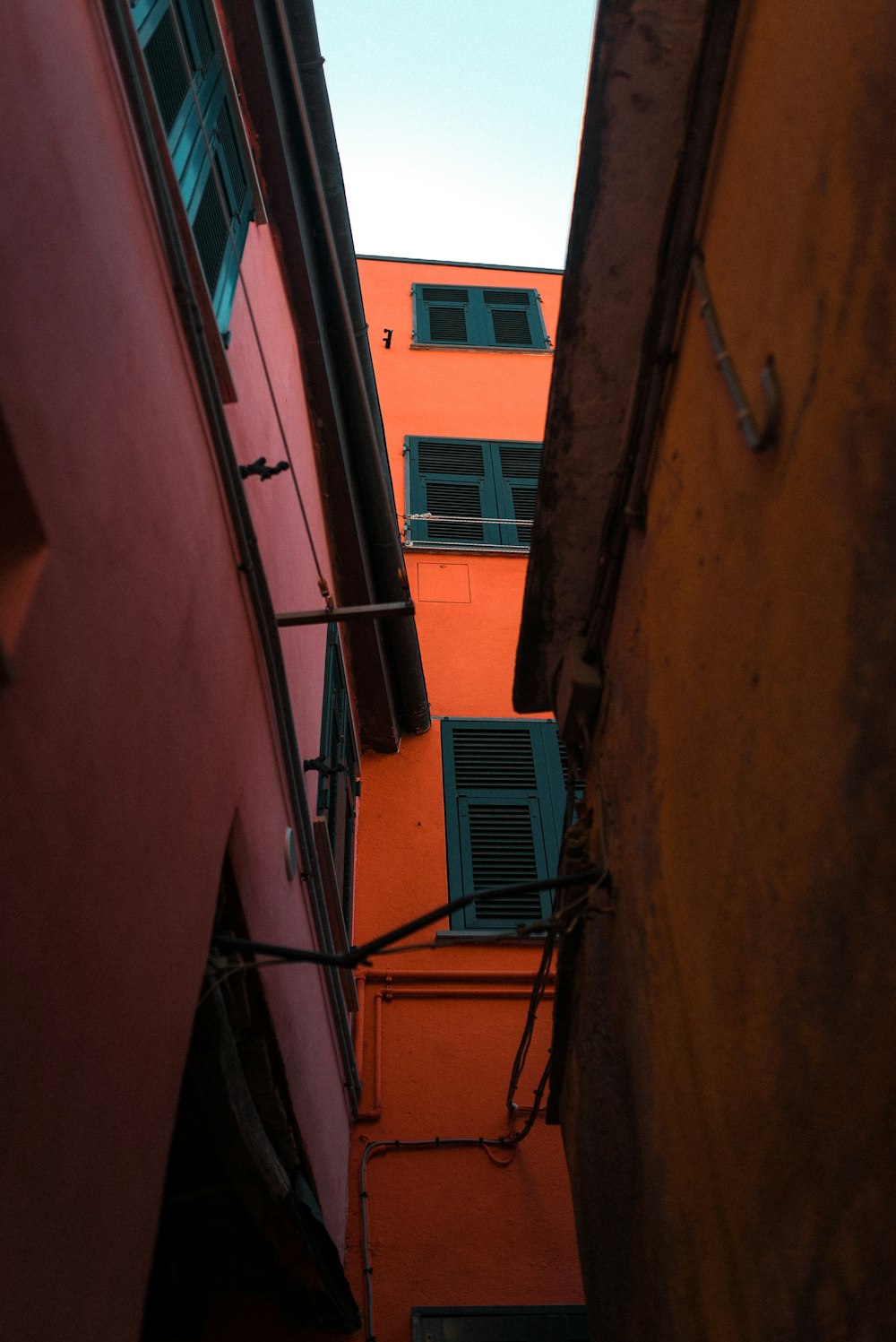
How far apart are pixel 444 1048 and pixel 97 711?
5.09 metres

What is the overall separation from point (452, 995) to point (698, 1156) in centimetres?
422

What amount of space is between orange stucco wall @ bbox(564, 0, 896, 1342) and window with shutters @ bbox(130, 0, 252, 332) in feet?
7.35

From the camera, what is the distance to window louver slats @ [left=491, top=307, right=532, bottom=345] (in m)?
14.2

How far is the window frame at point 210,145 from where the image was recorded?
177 inches

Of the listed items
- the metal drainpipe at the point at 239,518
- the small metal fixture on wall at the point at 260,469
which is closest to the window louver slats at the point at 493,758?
the metal drainpipe at the point at 239,518

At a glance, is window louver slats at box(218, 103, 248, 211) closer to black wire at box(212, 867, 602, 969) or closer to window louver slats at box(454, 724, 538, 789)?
black wire at box(212, 867, 602, 969)

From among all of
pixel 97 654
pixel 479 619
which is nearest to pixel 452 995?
pixel 479 619

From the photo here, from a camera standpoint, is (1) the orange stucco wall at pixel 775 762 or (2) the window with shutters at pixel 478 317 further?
(2) the window with shutters at pixel 478 317

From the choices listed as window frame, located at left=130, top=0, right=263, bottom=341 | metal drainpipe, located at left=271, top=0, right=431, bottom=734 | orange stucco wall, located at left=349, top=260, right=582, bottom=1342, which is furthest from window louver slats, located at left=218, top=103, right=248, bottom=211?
orange stucco wall, located at left=349, top=260, right=582, bottom=1342

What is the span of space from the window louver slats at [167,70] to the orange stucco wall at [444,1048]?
4.36 m

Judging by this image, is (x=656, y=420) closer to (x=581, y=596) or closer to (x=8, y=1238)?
(x=581, y=596)

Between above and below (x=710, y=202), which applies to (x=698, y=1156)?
below

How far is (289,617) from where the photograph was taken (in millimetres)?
5195

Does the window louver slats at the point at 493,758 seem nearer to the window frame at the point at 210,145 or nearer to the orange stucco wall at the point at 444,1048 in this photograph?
the orange stucco wall at the point at 444,1048
